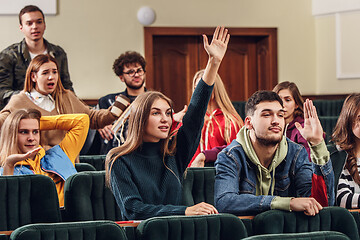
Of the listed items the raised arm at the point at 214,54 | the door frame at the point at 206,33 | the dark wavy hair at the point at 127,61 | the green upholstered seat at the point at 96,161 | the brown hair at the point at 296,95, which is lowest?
the green upholstered seat at the point at 96,161

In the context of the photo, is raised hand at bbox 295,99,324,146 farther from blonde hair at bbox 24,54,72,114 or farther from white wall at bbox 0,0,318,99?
white wall at bbox 0,0,318,99

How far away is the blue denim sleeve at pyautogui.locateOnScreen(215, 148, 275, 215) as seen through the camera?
7.15ft

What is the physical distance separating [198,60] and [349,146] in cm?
397

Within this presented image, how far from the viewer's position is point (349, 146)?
2.53 meters

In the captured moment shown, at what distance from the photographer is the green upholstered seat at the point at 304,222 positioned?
1877mm

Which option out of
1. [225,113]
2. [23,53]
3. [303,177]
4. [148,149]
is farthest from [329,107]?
[148,149]

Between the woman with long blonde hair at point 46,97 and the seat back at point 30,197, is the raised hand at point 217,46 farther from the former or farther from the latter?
the woman with long blonde hair at point 46,97

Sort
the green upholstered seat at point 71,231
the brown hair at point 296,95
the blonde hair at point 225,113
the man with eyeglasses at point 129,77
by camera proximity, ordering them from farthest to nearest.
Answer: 1. the man with eyeglasses at point 129,77
2. the brown hair at point 296,95
3. the blonde hair at point 225,113
4. the green upholstered seat at point 71,231

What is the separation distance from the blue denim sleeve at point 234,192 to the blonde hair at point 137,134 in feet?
0.86

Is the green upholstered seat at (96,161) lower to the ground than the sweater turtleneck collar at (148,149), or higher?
lower

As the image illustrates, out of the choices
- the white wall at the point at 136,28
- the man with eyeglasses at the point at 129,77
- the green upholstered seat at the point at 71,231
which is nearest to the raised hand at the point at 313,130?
the green upholstered seat at the point at 71,231

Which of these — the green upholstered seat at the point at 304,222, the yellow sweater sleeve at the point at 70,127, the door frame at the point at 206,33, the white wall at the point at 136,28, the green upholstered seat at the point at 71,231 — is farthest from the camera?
the door frame at the point at 206,33

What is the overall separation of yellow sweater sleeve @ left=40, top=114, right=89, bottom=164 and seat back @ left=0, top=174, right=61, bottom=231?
657mm

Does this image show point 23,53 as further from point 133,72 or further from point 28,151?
point 28,151
